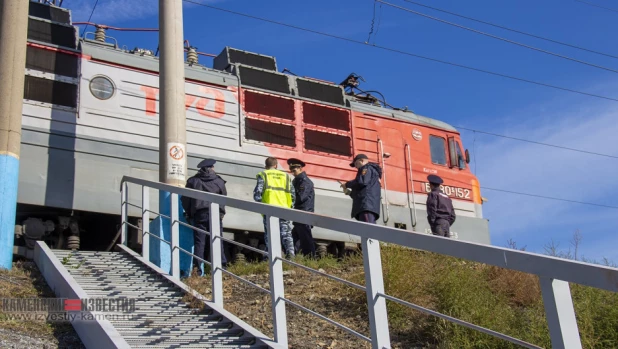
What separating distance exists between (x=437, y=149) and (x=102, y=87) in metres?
7.19

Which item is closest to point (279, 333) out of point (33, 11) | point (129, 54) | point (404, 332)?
point (404, 332)

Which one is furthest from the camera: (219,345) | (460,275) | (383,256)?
(383,256)

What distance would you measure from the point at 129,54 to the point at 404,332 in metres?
7.46

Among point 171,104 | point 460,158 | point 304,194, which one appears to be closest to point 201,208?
point 171,104

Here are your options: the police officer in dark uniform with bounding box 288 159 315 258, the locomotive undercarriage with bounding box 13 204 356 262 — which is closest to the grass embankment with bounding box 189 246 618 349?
the police officer in dark uniform with bounding box 288 159 315 258

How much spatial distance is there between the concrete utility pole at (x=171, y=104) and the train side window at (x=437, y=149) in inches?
273

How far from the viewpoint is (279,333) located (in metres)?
4.93

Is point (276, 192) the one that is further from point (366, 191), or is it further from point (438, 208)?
point (438, 208)

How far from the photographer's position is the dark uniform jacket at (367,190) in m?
9.39

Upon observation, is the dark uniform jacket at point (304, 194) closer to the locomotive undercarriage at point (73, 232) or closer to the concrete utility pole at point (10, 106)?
the locomotive undercarriage at point (73, 232)

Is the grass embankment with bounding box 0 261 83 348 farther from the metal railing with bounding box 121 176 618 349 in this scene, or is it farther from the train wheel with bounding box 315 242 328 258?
the train wheel with bounding box 315 242 328 258

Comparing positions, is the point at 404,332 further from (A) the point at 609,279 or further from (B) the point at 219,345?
(A) the point at 609,279

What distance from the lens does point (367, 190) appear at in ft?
30.9

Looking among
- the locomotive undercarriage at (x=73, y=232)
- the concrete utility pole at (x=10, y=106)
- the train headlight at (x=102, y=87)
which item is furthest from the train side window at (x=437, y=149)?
the concrete utility pole at (x=10, y=106)
